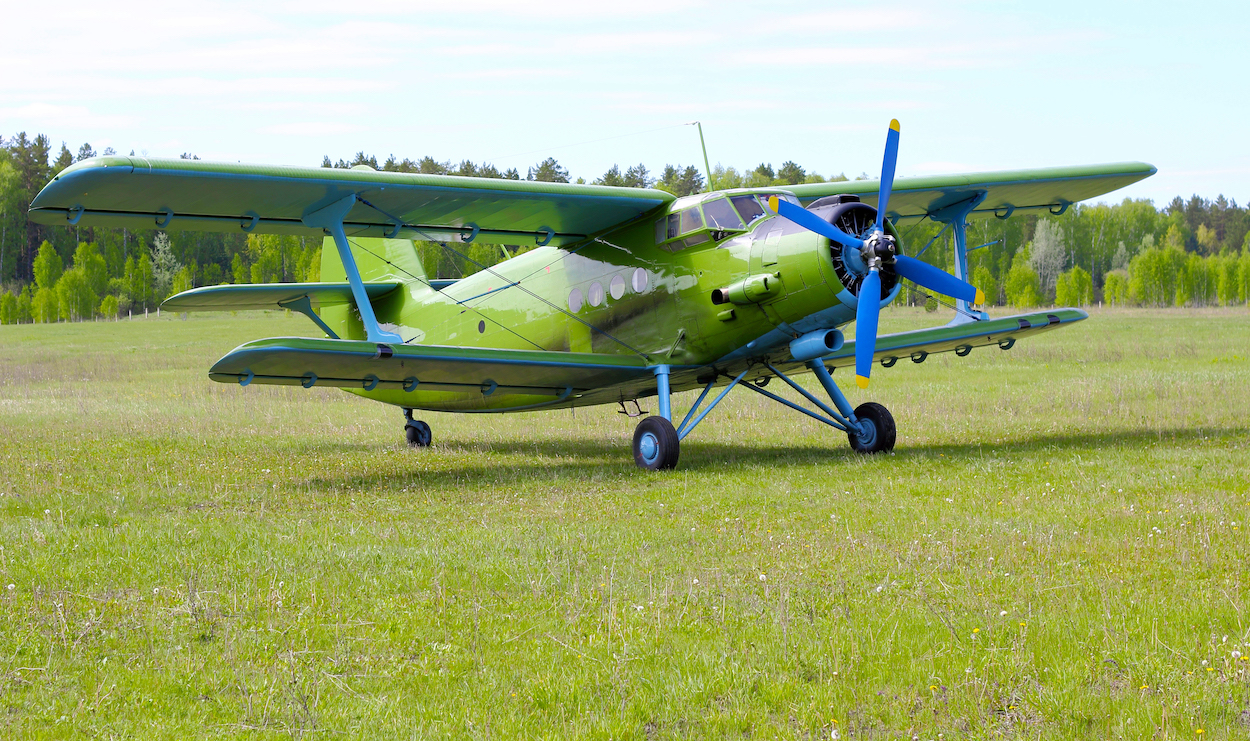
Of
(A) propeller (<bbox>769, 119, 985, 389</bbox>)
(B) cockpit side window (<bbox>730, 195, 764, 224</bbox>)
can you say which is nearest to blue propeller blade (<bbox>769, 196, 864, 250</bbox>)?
(A) propeller (<bbox>769, 119, 985, 389</bbox>)

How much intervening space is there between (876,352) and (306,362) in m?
7.87

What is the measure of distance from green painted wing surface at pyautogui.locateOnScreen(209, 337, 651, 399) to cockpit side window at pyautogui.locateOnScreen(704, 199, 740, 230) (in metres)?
2.16

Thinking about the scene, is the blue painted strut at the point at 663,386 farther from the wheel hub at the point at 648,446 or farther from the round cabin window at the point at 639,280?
the round cabin window at the point at 639,280

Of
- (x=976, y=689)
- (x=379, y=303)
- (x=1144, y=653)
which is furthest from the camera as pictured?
(x=379, y=303)

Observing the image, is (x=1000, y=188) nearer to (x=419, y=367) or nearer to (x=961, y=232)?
(x=961, y=232)

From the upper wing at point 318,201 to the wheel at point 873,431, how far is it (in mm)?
4049

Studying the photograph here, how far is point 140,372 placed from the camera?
124 feet

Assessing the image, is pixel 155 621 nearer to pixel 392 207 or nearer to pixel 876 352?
pixel 392 207

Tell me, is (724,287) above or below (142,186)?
below

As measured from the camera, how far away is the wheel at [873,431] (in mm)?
13984

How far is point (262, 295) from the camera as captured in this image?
54.3ft

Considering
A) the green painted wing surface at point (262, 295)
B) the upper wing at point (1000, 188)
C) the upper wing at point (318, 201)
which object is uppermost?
the upper wing at point (1000, 188)

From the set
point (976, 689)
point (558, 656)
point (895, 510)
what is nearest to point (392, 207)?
point (895, 510)

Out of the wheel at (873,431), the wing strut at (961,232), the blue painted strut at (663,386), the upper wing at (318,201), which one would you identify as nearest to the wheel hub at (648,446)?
the blue painted strut at (663,386)
